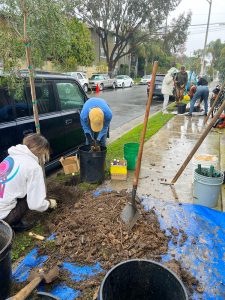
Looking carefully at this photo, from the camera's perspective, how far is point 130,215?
364cm

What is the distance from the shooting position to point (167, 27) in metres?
36.6

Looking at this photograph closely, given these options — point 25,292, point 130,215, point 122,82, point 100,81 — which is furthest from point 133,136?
point 122,82

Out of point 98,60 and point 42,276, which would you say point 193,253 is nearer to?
point 42,276

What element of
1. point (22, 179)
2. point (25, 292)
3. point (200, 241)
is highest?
point (22, 179)

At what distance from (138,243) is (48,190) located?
2.01 m

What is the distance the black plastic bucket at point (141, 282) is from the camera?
228cm

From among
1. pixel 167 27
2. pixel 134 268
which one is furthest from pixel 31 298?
pixel 167 27

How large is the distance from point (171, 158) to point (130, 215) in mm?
3453

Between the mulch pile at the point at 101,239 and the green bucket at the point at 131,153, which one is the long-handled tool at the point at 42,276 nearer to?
the mulch pile at the point at 101,239

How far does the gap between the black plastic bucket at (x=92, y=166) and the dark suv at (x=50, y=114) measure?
66cm

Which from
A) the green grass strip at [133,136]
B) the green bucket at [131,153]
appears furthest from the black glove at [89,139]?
the green grass strip at [133,136]

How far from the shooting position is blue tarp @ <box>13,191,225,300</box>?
2834 millimetres

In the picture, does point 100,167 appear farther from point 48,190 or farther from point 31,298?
point 31,298

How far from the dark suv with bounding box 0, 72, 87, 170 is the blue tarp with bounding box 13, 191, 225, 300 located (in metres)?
1.92
